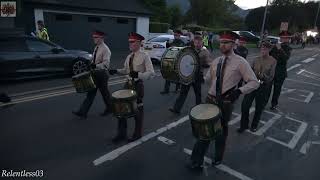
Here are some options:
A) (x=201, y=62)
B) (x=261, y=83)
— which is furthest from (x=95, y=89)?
(x=261, y=83)

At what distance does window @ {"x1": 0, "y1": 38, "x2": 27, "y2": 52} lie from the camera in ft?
38.7

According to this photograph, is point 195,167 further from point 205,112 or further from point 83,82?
point 83,82

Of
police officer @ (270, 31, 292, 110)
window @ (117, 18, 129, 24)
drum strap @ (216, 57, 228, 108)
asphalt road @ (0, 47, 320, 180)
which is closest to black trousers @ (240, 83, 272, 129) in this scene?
asphalt road @ (0, 47, 320, 180)

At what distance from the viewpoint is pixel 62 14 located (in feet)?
74.0

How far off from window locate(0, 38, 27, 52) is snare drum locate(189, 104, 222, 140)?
8477 mm

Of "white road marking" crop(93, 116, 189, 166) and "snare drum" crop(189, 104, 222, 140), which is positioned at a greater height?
"snare drum" crop(189, 104, 222, 140)

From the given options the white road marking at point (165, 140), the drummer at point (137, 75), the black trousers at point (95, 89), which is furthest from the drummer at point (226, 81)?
the black trousers at point (95, 89)

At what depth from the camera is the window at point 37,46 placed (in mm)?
12289

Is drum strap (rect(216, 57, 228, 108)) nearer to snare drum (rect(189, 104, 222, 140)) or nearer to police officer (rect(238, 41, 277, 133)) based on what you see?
snare drum (rect(189, 104, 222, 140))

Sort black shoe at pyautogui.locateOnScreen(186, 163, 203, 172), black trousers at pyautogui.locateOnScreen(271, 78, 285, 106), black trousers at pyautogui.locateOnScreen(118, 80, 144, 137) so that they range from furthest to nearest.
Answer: black trousers at pyautogui.locateOnScreen(271, 78, 285, 106) < black trousers at pyautogui.locateOnScreen(118, 80, 144, 137) < black shoe at pyautogui.locateOnScreen(186, 163, 203, 172)

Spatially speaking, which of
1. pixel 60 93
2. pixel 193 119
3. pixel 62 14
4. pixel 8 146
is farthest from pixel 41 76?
pixel 62 14

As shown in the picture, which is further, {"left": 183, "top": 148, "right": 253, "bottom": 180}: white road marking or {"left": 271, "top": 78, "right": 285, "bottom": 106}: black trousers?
{"left": 271, "top": 78, "right": 285, "bottom": 106}: black trousers

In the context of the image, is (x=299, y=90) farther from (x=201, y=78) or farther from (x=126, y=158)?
(x=126, y=158)

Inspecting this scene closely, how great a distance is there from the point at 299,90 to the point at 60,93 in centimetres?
823
